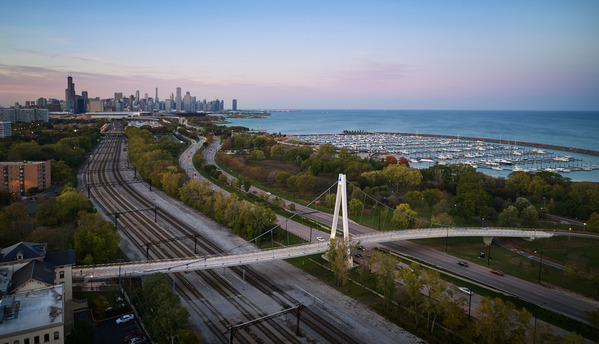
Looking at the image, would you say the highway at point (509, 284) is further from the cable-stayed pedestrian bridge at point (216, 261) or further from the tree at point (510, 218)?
the tree at point (510, 218)

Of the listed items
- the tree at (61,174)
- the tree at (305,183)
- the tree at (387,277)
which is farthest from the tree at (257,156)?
the tree at (387,277)

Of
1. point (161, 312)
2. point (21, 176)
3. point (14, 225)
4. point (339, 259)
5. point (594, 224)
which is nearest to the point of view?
point (161, 312)

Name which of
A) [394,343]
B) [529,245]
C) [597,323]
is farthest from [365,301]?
[529,245]

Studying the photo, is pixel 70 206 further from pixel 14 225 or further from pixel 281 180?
pixel 281 180

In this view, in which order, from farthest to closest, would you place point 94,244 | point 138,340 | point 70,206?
point 70,206 → point 94,244 → point 138,340

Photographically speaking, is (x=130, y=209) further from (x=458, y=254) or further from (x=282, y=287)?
(x=458, y=254)

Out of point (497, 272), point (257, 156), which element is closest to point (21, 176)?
point (257, 156)

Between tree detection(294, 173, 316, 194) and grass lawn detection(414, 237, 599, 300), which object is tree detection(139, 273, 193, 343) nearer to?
grass lawn detection(414, 237, 599, 300)

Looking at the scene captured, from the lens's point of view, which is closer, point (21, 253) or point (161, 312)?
point (161, 312)
